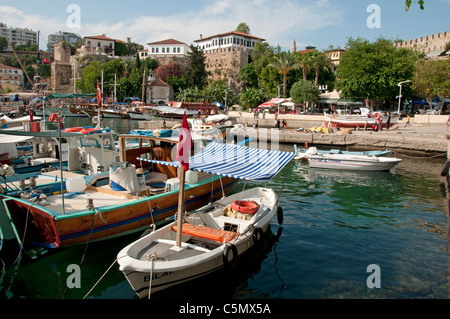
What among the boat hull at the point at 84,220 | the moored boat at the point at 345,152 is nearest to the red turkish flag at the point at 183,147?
the boat hull at the point at 84,220

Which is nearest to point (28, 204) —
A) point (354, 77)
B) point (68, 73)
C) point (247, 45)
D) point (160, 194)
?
point (160, 194)

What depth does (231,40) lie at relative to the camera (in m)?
87.4

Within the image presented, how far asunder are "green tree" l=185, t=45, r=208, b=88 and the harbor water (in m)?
72.1

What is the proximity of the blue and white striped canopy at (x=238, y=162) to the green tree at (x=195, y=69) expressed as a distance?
73.4 meters

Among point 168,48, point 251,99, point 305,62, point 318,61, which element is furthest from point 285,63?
point 168,48

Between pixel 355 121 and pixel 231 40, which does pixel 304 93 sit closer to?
pixel 355 121

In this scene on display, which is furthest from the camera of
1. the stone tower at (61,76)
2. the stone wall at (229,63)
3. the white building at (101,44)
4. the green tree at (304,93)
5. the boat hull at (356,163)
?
the white building at (101,44)

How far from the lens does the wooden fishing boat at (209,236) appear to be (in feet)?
22.7

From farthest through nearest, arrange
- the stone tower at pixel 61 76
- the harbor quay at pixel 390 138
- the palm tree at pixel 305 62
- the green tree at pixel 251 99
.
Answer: the stone tower at pixel 61 76 < the green tree at pixel 251 99 < the palm tree at pixel 305 62 < the harbor quay at pixel 390 138

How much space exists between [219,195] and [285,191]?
16.9ft

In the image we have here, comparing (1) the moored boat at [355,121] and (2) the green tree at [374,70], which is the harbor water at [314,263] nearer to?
(1) the moored boat at [355,121]

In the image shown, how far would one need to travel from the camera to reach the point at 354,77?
45.7 meters

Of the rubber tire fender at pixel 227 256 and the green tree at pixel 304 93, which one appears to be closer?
the rubber tire fender at pixel 227 256

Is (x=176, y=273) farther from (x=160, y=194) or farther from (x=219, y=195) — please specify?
(x=219, y=195)
